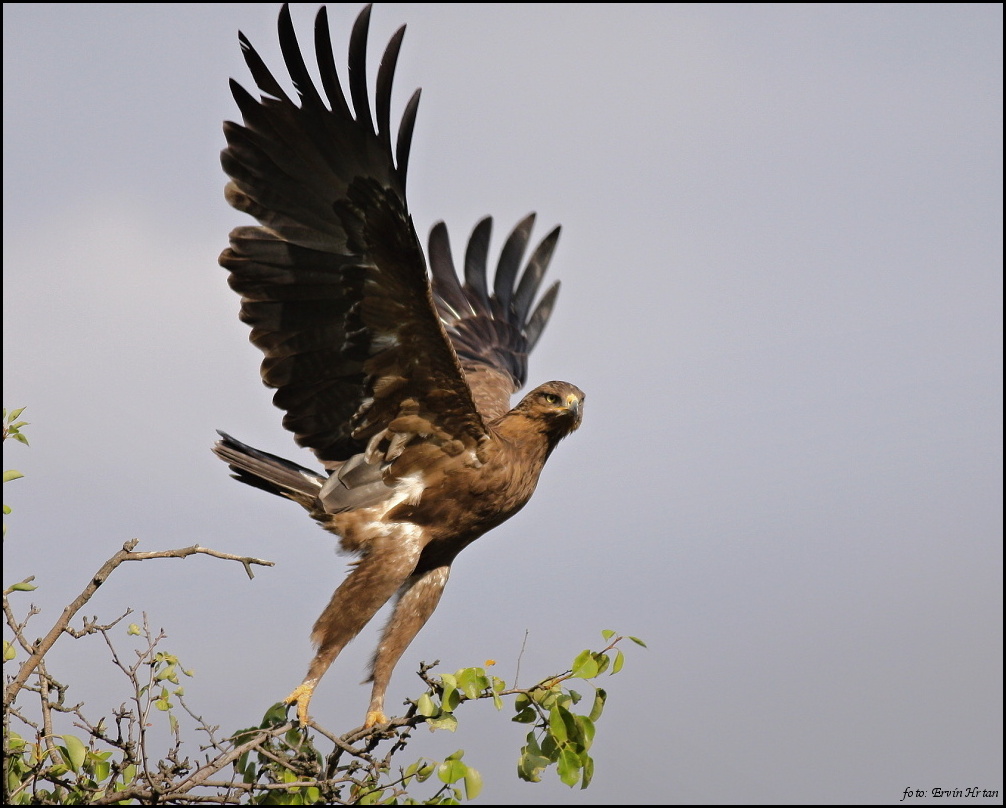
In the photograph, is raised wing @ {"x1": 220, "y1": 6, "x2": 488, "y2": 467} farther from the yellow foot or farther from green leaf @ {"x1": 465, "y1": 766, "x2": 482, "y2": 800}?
green leaf @ {"x1": 465, "y1": 766, "x2": 482, "y2": 800}

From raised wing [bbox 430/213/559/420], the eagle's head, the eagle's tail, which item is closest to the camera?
the eagle's tail

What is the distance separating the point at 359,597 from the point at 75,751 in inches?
66.2

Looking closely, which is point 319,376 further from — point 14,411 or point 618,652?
point 618,652

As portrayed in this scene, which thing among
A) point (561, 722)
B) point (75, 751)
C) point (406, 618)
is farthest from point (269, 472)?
point (561, 722)

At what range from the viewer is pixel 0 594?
318cm

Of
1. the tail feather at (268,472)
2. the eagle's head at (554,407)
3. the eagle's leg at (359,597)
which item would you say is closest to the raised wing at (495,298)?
the eagle's head at (554,407)

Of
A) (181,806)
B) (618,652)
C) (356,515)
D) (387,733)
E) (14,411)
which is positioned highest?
(356,515)

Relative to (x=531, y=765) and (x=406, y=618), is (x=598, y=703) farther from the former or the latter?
(x=406, y=618)

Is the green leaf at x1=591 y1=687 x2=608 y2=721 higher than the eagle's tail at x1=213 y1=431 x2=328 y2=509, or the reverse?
the eagle's tail at x1=213 y1=431 x2=328 y2=509

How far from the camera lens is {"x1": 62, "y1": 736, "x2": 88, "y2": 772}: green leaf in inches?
118

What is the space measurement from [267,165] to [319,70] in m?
0.50

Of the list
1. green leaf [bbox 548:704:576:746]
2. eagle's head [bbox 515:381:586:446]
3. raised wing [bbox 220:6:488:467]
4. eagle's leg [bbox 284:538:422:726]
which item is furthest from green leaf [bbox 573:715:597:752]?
eagle's head [bbox 515:381:586:446]

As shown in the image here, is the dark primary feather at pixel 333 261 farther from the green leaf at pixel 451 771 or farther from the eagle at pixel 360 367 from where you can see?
the green leaf at pixel 451 771

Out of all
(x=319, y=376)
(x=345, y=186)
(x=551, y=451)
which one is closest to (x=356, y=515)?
(x=319, y=376)
